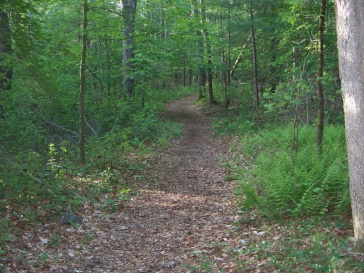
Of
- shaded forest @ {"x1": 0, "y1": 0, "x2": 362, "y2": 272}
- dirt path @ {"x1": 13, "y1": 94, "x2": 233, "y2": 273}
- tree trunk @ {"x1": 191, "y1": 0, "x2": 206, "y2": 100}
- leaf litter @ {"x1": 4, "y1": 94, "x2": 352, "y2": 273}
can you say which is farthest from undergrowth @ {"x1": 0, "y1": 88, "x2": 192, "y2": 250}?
tree trunk @ {"x1": 191, "y1": 0, "x2": 206, "y2": 100}

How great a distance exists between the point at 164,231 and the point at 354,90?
14.2ft

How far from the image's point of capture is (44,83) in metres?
7.40

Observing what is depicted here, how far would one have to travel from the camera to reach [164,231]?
7523 mm

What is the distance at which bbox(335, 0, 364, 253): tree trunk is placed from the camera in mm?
5371

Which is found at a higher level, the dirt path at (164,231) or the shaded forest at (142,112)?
the shaded forest at (142,112)

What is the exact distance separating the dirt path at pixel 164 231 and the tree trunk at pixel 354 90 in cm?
221

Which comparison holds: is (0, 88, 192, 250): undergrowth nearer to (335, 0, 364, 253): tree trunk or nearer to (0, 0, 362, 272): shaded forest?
(0, 0, 362, 272): shaded forest

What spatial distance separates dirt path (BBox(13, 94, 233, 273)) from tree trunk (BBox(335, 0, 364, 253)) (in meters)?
2.21

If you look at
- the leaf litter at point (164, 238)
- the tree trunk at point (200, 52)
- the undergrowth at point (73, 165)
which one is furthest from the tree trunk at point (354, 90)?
the tree trunk at point (200, 52)

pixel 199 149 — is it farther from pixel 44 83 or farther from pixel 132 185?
pixel 44 83

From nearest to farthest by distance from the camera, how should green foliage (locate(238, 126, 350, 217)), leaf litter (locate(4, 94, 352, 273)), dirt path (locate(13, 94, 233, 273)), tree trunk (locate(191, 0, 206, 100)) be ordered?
1. leaf litter (locate(4, 94, 352, 273))
2. dirt path (locate(13, 94, 233, 273))
3. green foliage (locate(238, 126, 350, 217))
4. tree trunk (locate(191, 0, 206, 100))

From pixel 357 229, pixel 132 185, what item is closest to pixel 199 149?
pixel 132 185

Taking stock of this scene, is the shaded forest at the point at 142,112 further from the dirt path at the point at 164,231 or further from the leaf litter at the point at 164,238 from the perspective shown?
the dirt path at the point at 164,231

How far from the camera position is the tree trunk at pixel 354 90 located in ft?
17.6
